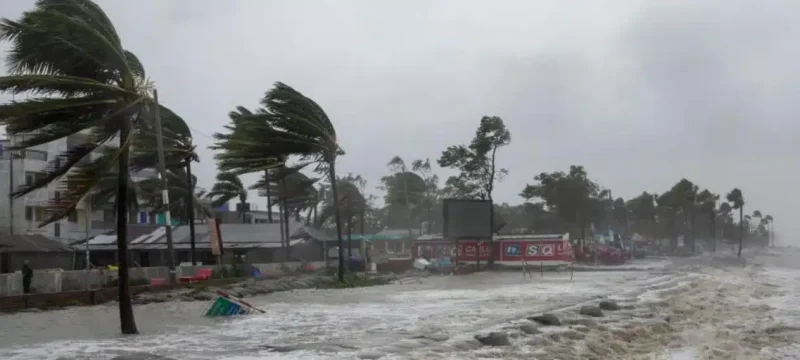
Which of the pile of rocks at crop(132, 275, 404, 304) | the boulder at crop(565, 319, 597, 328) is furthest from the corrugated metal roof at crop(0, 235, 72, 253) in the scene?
the boulder at crop(565, 319, 597, 328)

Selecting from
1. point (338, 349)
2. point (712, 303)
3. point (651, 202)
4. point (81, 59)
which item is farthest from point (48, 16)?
point (651, 202)

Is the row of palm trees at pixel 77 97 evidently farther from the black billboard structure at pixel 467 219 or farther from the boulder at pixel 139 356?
the black billboard structure at pixel 467 219

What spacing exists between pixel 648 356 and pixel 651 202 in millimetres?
98032

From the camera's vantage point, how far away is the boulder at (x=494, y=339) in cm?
1138

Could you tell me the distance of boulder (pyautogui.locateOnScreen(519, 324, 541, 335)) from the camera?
12.6 m

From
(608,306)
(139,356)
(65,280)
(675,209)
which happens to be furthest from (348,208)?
(675,209)

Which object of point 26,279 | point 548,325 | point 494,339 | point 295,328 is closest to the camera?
point 494,339

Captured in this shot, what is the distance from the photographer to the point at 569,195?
68.4 meters

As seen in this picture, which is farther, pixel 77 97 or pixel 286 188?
pixel 286 188

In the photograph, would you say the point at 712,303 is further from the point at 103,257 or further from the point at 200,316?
the point at 103,257

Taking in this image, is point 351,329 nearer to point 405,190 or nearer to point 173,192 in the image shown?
point 173,192

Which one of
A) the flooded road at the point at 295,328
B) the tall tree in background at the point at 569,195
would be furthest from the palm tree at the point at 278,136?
the tall tree in background at the point at 569,195

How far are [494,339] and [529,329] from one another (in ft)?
4.87

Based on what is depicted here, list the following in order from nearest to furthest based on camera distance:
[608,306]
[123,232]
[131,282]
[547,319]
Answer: [123,232] → [547,319] → [608,306] → [131,282]
